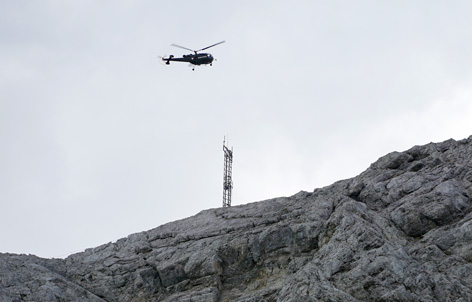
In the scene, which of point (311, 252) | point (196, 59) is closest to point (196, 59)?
point (196, 59)

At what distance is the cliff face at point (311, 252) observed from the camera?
33584 mm

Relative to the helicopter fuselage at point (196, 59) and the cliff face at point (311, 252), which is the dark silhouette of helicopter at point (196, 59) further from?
the cliff face at point (311, 252)


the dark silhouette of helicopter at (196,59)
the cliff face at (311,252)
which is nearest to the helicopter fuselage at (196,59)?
the dark silhouette of helicopter at (196,59)

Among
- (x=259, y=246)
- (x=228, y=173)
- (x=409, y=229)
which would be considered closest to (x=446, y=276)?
(x=409, y=229)

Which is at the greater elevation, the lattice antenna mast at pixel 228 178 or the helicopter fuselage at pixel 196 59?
the helicopter fuselage at pixel 196 59

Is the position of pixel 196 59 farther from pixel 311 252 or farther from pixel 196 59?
pixel 311 252

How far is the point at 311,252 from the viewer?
40.9 meters

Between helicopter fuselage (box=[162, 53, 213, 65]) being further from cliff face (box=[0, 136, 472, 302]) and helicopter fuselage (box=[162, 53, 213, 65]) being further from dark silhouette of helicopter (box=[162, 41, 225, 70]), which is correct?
cliff face (box=[0, 136, 472, 302])

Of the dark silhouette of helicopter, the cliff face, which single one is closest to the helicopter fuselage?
the dark silhouette of helicopter

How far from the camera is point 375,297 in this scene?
1278 inches

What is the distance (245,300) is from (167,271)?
313 inches

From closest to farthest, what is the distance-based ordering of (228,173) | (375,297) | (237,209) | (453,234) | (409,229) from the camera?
(375,297) → (453,234) → (409,229) → (237,209) → (228,173)

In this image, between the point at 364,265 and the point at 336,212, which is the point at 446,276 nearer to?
the point at 364,265

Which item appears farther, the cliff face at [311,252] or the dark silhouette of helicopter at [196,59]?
the dark silhouette of helicopter at [196,59]
